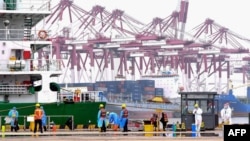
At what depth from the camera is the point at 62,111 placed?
35.5 meters

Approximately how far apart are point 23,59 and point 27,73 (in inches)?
41.9

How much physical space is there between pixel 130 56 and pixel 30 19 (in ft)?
396

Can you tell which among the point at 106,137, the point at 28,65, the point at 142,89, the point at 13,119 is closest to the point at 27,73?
the point at 28,65

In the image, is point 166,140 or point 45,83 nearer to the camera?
point 166,140

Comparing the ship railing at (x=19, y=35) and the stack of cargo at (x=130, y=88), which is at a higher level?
the ship railing at (x=19, y=35)

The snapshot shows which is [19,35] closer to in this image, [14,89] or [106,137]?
[14,89]

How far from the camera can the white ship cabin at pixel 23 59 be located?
112ft

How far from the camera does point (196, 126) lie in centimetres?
2889

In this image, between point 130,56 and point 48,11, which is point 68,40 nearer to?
point 130,56

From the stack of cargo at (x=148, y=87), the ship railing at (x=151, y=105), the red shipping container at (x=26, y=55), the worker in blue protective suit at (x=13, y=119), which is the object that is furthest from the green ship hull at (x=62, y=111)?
the stack of cargo at (x=148, y=87)

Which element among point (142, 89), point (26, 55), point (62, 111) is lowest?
point (142, 89)

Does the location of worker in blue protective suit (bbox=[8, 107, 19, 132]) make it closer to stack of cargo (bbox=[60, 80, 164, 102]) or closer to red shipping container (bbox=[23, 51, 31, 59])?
red shipping container (bbox=[23, 51, 31, 59])

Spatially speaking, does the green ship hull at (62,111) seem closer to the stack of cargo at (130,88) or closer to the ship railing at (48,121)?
the ship railing at (48,121)

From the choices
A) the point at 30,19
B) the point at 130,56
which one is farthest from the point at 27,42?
the point at 130,56
